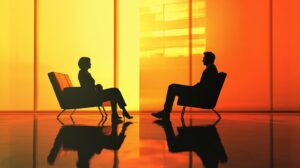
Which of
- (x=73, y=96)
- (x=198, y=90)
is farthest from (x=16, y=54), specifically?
(x=198, y=90)

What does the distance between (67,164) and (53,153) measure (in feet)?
1.46

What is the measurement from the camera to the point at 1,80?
8555 mm

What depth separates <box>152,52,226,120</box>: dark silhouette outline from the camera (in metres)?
5.93

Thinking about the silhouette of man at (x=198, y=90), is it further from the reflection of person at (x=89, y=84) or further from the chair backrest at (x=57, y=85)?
the chair backrest at (x=57, y=85)

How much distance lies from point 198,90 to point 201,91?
0.17ft

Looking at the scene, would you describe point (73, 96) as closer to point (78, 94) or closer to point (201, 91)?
point (78, 94)

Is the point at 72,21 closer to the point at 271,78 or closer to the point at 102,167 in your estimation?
the point at 271,78

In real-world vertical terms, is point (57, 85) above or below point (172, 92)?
above

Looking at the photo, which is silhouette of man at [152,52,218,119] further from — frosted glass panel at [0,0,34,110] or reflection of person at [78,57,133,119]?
frosted glass panel at [0,0,34,110]

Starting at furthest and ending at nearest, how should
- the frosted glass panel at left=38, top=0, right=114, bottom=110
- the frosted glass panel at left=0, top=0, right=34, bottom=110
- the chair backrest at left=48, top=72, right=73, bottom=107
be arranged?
the frosted glass panel at left=38, top=0, right=114, bottom=110, the frosted glass panel at left=0, top=0, right=34, bottom=110, the chair backrest at left=48, top=72, right=73, bottom=107

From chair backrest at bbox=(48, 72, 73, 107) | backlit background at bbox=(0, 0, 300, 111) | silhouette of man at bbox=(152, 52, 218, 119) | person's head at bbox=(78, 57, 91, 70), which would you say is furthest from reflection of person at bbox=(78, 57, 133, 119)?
backlit background at bbox=(0, 0, 300, 111)

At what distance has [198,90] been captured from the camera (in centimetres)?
595

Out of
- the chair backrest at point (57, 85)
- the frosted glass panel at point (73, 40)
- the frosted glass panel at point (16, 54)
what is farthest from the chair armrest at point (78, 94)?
the frosted glass panel at point (16, 54)

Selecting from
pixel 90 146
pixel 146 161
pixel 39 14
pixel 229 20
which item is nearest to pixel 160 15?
pixel 229 20
